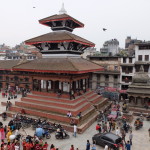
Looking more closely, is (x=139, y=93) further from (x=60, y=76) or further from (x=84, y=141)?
(x=84, y=141)

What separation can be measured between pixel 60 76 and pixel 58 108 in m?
3.79

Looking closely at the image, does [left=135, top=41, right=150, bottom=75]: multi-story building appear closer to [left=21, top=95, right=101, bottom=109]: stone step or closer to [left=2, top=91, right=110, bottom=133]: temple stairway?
[left=2, top=91, right=110, bottom=133]: temple stairway

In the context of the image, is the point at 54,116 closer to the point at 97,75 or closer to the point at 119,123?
the point at 119,123

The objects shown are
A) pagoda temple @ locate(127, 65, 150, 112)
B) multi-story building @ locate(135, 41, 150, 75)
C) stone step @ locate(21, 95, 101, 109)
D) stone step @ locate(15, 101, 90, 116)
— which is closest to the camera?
stone step @ locate(15, 101, 90, 116)

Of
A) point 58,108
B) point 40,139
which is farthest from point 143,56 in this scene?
point 40,139

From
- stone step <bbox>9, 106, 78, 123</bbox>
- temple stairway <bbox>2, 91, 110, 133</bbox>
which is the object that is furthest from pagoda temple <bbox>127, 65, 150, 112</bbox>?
stone step <bbox>9, 106, 78, 123</bbox>

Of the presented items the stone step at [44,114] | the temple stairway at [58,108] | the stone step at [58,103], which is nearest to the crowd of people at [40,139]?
the stone step at [44,114]

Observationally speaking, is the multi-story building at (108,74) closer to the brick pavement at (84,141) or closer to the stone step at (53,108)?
the stone step at (53,108)

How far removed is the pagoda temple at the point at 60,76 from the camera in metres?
19.0

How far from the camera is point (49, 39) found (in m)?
21.1

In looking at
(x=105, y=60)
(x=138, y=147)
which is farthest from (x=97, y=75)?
(x=138, y=147)

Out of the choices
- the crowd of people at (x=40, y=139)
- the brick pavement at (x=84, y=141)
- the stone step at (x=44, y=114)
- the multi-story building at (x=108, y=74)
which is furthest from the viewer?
the multi-story building at (x=108, y=74)

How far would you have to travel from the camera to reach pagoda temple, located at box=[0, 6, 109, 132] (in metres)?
19.0

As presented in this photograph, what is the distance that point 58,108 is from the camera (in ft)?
63.3
